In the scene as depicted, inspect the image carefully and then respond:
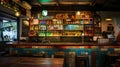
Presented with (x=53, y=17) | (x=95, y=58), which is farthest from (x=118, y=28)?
Answer: (x=95, y=58)

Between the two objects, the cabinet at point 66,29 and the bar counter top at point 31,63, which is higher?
the cabinet at point 66,29

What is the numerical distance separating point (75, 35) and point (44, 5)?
222 cm

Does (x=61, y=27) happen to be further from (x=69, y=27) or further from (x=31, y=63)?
(x=31, y=63)

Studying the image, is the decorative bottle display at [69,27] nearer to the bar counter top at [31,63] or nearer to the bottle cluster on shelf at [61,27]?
the bottle cluster on shelf at [61,27]

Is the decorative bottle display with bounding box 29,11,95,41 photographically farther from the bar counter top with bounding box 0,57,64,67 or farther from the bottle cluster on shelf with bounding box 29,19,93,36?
the bar counter top with bounding box 0,57,64,67

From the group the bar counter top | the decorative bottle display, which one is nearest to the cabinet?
the decorative bottle display

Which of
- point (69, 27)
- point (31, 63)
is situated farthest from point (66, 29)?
point (31, 63)

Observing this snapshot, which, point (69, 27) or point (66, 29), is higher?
point (69, 27)

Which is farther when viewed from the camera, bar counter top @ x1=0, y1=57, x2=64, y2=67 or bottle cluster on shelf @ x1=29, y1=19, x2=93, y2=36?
bottle cluster on shelf @ x1=29, y1=19, x2=93, y2=36

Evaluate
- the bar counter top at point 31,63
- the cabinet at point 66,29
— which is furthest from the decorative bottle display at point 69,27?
the bar counter top at point 31,63

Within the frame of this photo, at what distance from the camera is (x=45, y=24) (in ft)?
32.7

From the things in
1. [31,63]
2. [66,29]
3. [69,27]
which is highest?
[69,27]

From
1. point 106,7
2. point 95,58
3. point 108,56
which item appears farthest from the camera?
point 106,7

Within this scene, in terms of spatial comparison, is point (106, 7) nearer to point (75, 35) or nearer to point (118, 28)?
point (118, 28)
